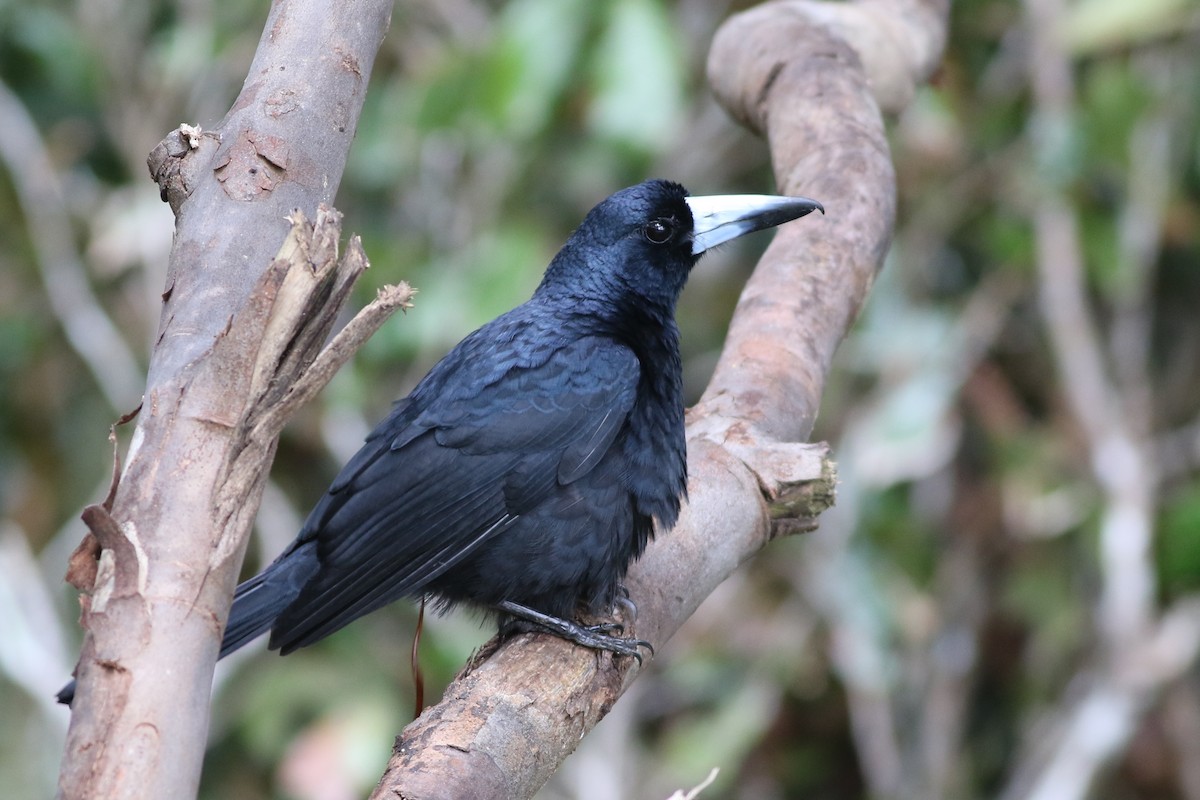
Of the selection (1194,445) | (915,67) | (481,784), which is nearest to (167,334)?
(481,784)

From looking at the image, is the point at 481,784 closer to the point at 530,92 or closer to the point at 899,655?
the point at 530,92

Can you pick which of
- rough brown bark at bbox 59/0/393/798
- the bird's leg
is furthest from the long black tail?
rough brown bark at bbox 59/0/393/798

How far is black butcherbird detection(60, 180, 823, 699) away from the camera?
7.44 feet

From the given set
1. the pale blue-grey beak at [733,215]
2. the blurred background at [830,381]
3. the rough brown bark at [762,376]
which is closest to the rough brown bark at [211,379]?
the rough brown bark at [762,376]

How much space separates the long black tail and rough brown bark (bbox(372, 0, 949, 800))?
0.42 meters

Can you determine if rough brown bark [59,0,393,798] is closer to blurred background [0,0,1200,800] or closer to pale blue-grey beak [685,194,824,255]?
pale blue-grey beak [685,194,824,255]

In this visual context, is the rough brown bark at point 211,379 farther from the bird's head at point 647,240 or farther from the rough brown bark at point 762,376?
the bird's head at point 647,240

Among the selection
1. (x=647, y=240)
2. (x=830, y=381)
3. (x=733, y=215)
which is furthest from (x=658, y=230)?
(x=830, y=381)

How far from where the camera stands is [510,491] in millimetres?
2383

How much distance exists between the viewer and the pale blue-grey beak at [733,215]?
8.86 ft

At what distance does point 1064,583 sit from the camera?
4504 millimetres

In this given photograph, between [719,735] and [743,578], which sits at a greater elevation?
[743,578]

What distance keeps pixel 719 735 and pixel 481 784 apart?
2546 millimetres

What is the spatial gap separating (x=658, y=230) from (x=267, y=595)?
1108mm
